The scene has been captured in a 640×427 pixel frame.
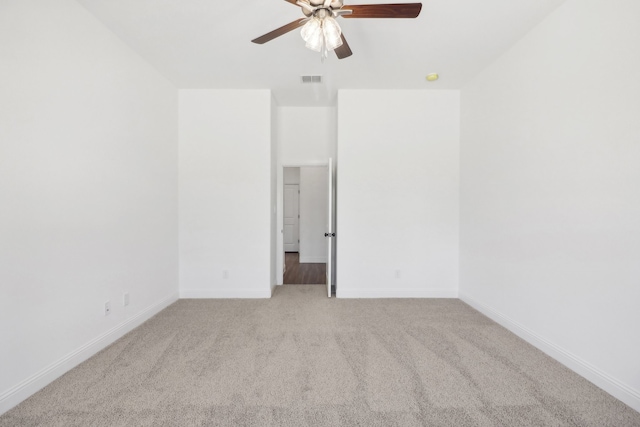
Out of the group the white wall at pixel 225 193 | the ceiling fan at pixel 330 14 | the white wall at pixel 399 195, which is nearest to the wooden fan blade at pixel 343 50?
the ceiling fan at pixel 330 14

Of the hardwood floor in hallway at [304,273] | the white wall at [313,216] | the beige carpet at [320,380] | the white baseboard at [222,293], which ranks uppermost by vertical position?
the white wall at [313,216]

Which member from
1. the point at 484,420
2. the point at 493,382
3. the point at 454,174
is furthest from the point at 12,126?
the point at 454,174

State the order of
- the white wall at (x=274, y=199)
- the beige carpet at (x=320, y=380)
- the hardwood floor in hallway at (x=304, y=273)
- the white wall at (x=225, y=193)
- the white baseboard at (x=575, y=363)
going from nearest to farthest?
the beige carpet at (x=320, y=380) < the white baseboard at (x=575, y=363) < the white wall at (x=225, y=193) < the white wall at (x=274, y=199) < the hardwood floor in hallway at (x=304, y=273)

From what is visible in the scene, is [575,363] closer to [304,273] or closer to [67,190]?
[304,273]

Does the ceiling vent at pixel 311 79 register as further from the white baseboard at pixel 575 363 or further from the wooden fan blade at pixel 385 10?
the white baseboard at pixel 575 363

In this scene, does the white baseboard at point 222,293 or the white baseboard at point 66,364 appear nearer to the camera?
the white baseboard at point 66,364

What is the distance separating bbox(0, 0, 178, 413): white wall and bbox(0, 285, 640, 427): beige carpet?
0.30 meters

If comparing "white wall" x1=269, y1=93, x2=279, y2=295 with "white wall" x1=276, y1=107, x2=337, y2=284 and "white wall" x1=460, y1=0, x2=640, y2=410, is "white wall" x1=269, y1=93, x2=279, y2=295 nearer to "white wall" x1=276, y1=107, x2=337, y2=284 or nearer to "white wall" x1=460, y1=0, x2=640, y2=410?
"white wall" x1=276, y1=107, x2=337, y2=284

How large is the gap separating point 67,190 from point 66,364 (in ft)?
4.29

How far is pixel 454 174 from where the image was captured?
3.65m

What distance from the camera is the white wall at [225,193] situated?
11.8 feet

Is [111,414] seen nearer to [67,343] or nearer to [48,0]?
[67,343]

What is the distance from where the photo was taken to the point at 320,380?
1.90 m

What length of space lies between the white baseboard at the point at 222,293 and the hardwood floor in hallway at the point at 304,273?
782 mm
